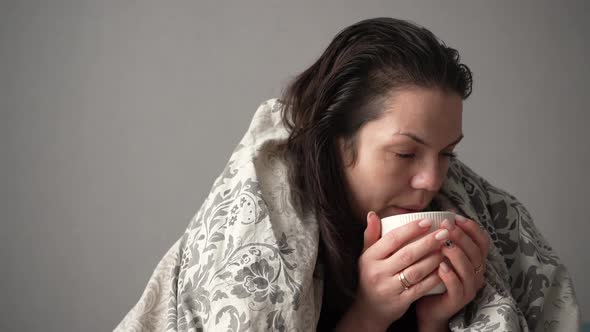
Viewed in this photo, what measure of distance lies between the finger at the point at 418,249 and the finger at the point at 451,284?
4 centimetres

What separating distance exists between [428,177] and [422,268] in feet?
0.49

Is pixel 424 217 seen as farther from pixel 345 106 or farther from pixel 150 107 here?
pixel 150 107

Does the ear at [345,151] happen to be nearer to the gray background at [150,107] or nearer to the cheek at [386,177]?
the cheek at [386,177]

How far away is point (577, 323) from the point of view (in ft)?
3.44

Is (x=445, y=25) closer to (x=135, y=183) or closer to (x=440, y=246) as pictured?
(x=135, y=183)

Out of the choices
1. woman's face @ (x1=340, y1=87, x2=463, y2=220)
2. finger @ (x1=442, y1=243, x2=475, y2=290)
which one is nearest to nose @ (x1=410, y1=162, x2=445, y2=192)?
woman's face @ (x1=340, y1=87, x2=463, y2=220)

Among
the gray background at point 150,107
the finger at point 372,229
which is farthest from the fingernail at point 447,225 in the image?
the gray background at point 150,107

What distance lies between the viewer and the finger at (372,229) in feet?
3.10

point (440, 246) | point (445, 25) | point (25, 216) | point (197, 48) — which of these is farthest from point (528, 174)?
point (25, 216)

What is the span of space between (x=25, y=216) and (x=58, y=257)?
0.50ft

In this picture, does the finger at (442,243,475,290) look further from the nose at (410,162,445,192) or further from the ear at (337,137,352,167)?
the ear at (337,137,352,167)

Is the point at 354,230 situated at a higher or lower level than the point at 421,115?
lower

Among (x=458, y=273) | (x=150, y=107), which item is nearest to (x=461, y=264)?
(x=458, y=273)

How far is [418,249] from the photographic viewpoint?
2.93 feet
